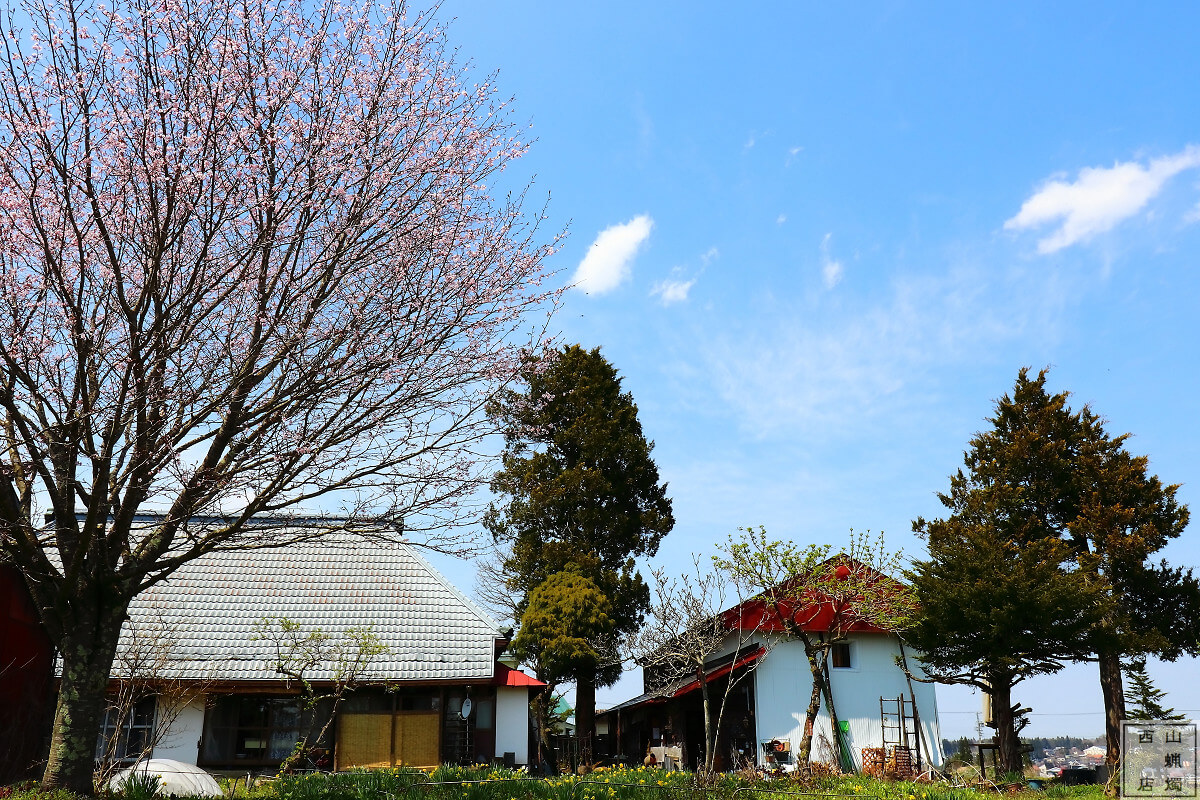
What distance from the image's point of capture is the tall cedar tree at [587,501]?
73.6 feet

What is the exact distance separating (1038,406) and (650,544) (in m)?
11.1

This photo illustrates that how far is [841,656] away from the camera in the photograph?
22703mm

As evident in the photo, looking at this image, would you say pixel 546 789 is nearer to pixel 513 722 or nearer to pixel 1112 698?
pixel 513 722

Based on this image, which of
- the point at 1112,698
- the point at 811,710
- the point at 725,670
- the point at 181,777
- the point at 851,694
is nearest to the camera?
the point at 181,777

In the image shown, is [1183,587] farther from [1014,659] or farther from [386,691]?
[386,691]

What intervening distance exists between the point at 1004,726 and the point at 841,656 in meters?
4.46

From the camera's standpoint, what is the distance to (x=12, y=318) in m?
7.25

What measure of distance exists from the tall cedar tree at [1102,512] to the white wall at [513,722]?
11.8 meters

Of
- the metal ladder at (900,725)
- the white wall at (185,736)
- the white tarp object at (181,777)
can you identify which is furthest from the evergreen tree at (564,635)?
the white tarp object at (181,777)

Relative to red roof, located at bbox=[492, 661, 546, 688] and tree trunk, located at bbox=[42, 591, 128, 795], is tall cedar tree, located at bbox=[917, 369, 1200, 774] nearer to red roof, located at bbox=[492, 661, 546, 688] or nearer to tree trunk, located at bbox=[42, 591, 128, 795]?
red roof, located at bbox=[492, 661, 546, 688]

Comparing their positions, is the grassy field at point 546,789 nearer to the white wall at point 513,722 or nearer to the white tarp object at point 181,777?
the white tarp object at point 181,777

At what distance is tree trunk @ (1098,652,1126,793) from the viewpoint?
19.4m

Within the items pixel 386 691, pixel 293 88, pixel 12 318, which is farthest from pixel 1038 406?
pixel 12 318

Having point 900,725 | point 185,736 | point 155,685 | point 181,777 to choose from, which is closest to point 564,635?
point 185,736
